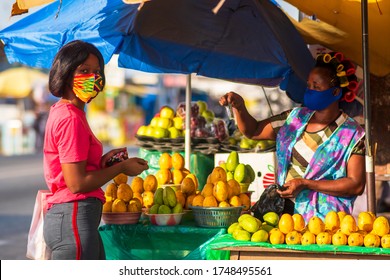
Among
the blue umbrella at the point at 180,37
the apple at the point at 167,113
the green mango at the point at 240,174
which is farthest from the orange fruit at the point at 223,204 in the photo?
the apple at the point at 167,113

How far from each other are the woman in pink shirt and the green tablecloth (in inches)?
47.3

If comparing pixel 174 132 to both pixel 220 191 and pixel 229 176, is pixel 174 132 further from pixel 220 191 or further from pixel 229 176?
pixel 220 191

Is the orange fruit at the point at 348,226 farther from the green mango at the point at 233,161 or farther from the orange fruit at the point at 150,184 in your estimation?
the green mango at the point at 233,161

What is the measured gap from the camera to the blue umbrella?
560 cm

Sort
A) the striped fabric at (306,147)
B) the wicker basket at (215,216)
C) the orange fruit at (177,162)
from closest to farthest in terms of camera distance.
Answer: the striped fabric at (306,147), the wicker basket at (215,216), the orange fruit at (177,162)

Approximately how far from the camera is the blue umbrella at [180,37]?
18.4 feet

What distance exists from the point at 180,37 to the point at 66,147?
2.38m

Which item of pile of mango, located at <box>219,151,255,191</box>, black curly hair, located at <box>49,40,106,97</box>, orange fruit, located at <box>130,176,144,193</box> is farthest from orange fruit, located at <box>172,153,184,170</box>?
black curly hair, located at <box>49,40,106,97</box>

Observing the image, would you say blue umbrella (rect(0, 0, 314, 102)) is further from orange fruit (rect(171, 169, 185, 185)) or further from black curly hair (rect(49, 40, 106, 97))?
black curly hair (rect(49, 40, 106, 97))

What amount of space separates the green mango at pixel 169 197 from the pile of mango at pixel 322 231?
2.44ft

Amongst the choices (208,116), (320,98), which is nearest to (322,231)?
(320,98)

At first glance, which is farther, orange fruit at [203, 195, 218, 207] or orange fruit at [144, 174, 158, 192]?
orange fruit at [144, 174, 158, 192]

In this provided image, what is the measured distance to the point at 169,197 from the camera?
17.7ft
